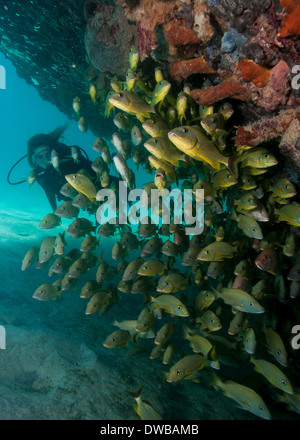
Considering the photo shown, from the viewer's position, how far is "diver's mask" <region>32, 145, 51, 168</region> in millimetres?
7930

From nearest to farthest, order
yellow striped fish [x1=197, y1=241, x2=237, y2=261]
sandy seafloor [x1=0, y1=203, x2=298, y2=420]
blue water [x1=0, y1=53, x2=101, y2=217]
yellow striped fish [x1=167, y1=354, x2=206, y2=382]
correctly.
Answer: yellow striped fish [x1=167, y1=354, x2=206, y2=382] → sandy seafloor [x1=0, y1=203, x2=298, y2=420] → yellow striped fish [x1=197, y1=241, x2=237, y2=261] → blue water [x1=0, y1=53, x2=101, y2=217]

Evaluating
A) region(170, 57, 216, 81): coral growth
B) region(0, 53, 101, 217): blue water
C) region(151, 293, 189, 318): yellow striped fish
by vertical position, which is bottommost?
region(151, 293, 189, 318): yellow striped fish

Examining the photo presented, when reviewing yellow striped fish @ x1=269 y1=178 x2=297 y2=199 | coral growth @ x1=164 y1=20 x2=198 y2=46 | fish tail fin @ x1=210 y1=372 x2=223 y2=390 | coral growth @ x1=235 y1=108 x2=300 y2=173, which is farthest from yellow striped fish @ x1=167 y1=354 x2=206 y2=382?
→ coral growth @ x1=164 y1=20 x2=198 y2=46

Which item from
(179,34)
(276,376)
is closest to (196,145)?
(179,34)

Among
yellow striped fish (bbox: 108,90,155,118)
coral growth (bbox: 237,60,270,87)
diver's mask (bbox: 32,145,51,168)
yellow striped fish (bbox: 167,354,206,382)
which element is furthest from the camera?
diver's mask (bbox: 32,145,51,168)

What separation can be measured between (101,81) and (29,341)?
7.65 m

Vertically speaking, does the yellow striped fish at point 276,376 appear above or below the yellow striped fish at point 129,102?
below

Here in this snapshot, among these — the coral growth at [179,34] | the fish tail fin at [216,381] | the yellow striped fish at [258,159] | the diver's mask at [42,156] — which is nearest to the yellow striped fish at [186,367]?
the fish tail fin at [216,381]

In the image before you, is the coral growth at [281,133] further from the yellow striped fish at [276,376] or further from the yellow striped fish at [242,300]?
the yellow striped fish at [276,376]

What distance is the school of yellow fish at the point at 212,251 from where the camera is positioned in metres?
3.44

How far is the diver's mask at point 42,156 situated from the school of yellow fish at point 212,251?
342cm

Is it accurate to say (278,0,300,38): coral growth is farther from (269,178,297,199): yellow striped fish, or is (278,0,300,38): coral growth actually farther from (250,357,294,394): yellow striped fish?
(250,357,294,394): yellow striped fish

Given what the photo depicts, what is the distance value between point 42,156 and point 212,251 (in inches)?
267

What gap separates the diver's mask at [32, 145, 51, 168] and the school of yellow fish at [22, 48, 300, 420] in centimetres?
342
